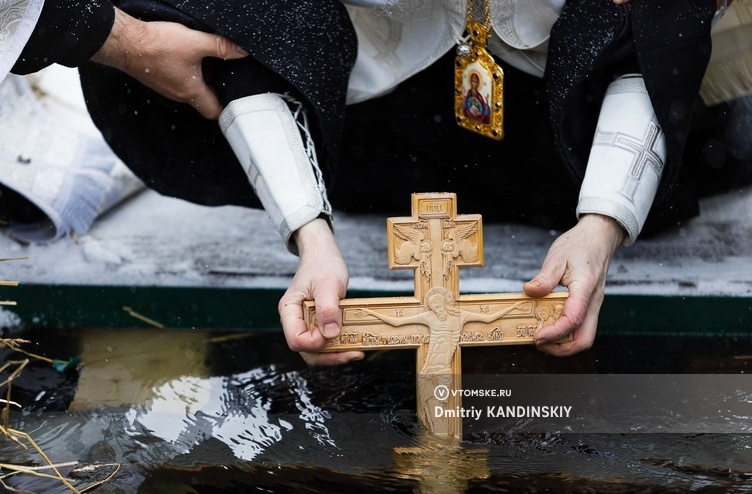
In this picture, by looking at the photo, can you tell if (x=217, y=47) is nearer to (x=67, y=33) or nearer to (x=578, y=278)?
(x=67, y=33)

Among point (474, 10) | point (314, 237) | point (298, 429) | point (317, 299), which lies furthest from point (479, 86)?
point (298, 429)

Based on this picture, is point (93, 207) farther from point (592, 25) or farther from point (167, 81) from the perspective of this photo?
point (592, 25)

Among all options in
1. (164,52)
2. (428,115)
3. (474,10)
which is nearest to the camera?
(164,52)

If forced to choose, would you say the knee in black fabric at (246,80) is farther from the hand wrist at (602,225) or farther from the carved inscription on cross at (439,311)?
the hand wrist at (602,225)

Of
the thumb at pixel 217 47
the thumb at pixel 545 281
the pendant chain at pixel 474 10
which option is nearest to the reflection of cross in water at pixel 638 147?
the thumb at pixel 545 281

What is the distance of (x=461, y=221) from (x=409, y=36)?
50 centimetres

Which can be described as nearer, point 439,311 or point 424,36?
point 439,311

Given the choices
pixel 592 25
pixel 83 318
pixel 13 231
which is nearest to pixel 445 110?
pixel 592 25

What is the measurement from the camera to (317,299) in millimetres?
1285

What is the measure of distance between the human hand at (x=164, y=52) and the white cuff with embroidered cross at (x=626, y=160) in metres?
0.58

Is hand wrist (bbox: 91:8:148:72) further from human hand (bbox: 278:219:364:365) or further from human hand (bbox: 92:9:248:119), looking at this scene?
human hand (bbox: 278:219:364:365)

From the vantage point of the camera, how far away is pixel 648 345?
5.55 feet

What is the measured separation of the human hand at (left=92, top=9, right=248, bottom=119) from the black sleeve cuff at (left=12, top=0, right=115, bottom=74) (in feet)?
0.09

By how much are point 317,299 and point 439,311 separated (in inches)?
6.9
